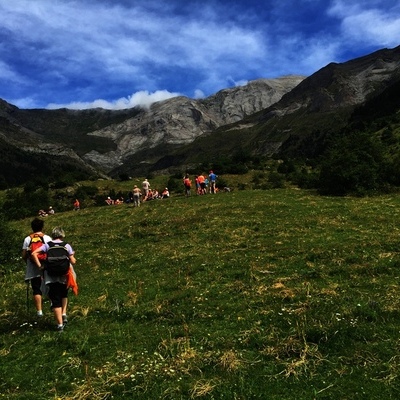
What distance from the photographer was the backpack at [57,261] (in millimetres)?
11828

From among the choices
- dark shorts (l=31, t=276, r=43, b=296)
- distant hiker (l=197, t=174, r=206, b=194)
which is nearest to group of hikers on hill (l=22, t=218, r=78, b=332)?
dark shorts (l=31, t=276, r=43, b=296)

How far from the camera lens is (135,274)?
1856 cm

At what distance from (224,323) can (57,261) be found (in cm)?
523

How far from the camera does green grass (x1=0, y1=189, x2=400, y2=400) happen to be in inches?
327

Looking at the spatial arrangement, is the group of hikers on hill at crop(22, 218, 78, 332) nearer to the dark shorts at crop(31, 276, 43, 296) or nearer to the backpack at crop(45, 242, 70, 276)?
the backpack at crop(45, 242, 70, 276)

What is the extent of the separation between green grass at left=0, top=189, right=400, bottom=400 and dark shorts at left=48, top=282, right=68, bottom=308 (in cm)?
86

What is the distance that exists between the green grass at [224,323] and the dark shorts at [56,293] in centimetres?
86

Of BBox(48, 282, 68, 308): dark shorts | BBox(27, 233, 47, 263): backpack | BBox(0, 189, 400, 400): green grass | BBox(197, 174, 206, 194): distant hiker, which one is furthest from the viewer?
BBox(197, 174, 206, 194): distant hiker

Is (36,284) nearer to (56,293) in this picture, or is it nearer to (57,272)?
(56,293)

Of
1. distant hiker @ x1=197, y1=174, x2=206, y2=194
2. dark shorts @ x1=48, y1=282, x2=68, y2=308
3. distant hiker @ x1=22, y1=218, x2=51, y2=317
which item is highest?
distant hiker @ x1=197, y1=174, x2=206, y2=194

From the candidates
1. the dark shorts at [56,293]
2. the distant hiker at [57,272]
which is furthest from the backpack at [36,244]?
the dark shorts at [56,293]

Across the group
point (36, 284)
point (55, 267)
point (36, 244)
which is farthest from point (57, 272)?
point (36, 284)

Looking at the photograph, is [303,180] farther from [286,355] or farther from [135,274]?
[286,355]

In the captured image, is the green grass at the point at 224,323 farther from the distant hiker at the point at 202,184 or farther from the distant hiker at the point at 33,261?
the distant hiker at the point at 202,184
